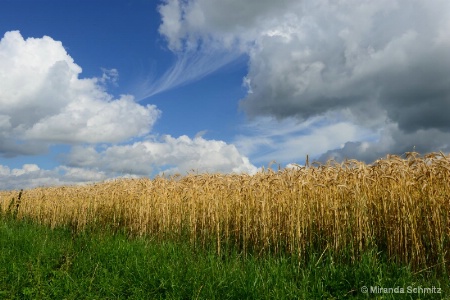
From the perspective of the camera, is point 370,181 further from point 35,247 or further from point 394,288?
point 35,247

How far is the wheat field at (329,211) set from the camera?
657 cm

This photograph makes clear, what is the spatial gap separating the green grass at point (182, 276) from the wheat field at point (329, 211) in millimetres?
392

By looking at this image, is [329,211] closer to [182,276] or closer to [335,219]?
[335,219]

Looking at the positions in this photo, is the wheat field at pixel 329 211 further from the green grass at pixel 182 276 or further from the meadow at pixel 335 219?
the green grass at pixel 182 276

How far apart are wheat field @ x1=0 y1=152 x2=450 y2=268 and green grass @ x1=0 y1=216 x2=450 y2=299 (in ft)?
1.29

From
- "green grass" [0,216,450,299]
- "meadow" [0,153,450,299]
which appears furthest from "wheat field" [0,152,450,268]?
"green grass" [0,216,450,299]

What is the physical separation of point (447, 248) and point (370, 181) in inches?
72.6

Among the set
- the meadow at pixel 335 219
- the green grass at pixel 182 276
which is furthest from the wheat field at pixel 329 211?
the green grass at pixel 182 276

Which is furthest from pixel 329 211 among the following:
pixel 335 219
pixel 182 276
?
pixel 182 276

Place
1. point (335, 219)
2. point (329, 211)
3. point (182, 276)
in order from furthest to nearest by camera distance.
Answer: point (329, 211), point (335, 219), point (182, 276)

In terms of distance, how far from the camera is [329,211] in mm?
7230

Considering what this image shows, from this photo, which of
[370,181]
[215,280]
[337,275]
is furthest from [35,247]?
[370,181]

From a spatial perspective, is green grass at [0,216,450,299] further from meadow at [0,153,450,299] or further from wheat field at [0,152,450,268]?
wheat field at [0,152,450,268]

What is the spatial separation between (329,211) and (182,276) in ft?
10.4
